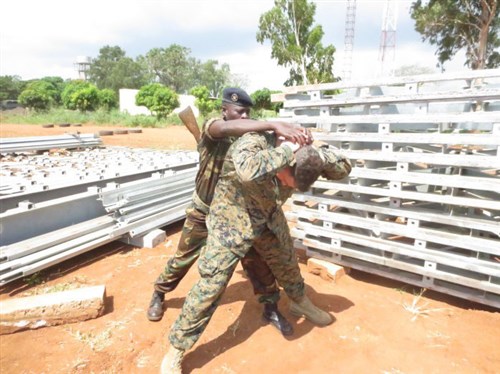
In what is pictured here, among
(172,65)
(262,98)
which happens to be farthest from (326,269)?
(172,65)

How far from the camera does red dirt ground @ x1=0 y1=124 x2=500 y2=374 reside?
2.44 m

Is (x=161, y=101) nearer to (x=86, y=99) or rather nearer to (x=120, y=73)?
(x=86, y=99)

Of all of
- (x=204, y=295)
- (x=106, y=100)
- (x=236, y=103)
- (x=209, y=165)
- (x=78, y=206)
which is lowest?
(x=204, y=295)

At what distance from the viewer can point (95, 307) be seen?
9.72ft

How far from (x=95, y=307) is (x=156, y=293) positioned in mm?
519

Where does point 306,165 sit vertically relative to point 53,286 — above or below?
above

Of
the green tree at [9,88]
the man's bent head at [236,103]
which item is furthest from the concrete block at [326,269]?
the green tree at [9,88]

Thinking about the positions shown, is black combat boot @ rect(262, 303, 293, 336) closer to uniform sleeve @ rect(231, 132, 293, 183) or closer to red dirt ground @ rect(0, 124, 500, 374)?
red dirt ground @ rect(0, 124, 500, 374)

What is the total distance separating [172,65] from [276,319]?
2233 inches

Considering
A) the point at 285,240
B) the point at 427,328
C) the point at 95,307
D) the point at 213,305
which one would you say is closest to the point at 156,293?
the point at 95,307

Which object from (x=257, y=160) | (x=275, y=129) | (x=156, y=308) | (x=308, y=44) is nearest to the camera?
(x=257, y=160)

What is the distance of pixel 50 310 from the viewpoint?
2846 millimetres

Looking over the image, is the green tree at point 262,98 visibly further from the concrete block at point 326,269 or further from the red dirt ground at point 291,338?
the red dirt ground at point 291,338

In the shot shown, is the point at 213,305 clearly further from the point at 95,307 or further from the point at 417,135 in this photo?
the point at 417,135
